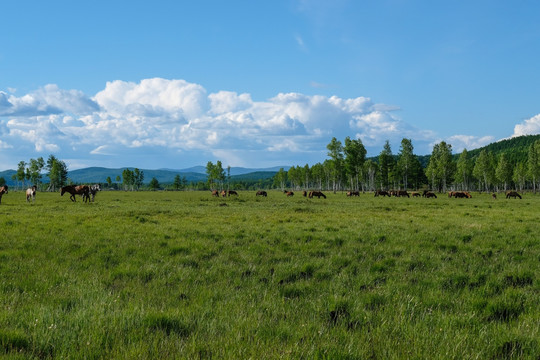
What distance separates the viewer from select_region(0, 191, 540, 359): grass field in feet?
14.3

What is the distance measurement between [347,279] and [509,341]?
3.69 meters

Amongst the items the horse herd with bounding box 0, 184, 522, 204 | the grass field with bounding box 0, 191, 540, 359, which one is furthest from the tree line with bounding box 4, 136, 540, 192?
the grass field with bounding box 0, 191, 540, 359

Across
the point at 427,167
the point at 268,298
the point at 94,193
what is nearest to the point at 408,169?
the point at 427,167

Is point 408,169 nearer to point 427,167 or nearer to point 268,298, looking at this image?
point 427,167

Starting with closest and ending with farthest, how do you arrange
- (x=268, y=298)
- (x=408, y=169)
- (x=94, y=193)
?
(x=268, y=298)
(x=94, y=193)
(x=408, y=169)

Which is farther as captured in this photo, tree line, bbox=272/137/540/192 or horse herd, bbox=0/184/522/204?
tree line, bbox=272/137/540/192

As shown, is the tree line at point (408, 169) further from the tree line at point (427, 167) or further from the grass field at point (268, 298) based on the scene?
the grass field at point (268, 298)

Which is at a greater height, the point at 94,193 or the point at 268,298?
the point at 94,193

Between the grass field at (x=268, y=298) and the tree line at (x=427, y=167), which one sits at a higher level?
the tree line at (x=427, y=167)

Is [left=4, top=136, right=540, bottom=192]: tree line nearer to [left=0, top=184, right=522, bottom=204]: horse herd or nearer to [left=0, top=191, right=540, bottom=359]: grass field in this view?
[left=0, top=184, right=522, bottom=204]: horse herd

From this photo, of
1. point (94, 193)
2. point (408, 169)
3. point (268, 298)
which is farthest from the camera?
point (408, 169)

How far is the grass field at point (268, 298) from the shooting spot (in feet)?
14.3

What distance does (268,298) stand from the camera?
660 cm

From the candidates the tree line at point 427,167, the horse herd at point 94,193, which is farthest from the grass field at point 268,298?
the tree line at point 427,167
